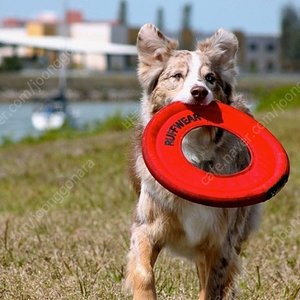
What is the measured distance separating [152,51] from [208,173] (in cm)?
115

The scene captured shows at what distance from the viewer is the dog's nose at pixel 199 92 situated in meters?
5.57

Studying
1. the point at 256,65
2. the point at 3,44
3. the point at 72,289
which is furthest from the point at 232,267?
the point at 256,65

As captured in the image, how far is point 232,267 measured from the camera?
600 centimetres

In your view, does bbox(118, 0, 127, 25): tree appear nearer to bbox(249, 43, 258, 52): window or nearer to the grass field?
bbox(249, 43, 258, 52): window

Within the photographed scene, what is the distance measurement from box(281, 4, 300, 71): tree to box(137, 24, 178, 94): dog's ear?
83.5 metres

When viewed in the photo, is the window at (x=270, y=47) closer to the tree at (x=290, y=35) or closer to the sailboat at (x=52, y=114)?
the tree at (x=290, y=35)

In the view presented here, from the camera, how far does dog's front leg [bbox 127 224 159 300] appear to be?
18.2ft

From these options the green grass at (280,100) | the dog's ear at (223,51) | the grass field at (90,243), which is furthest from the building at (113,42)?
the dog's ear at (223,51)

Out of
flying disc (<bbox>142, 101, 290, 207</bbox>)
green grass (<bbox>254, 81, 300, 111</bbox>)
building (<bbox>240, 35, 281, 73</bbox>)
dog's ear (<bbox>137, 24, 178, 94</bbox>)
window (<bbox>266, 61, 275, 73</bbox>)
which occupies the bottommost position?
window (<bbox>266, 61, 275, 73</bbox>)

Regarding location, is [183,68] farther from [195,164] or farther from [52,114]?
[52,114]

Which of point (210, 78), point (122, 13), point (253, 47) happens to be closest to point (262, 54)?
point (253, 47)

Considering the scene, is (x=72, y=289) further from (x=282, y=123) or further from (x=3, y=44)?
(x=3, y=44)

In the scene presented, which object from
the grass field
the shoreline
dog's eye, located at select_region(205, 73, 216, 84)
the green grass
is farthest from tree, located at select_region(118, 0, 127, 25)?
dog's eye, located at select_region(205, 73, 216, 84)

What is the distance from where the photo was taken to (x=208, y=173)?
18.5 ft
